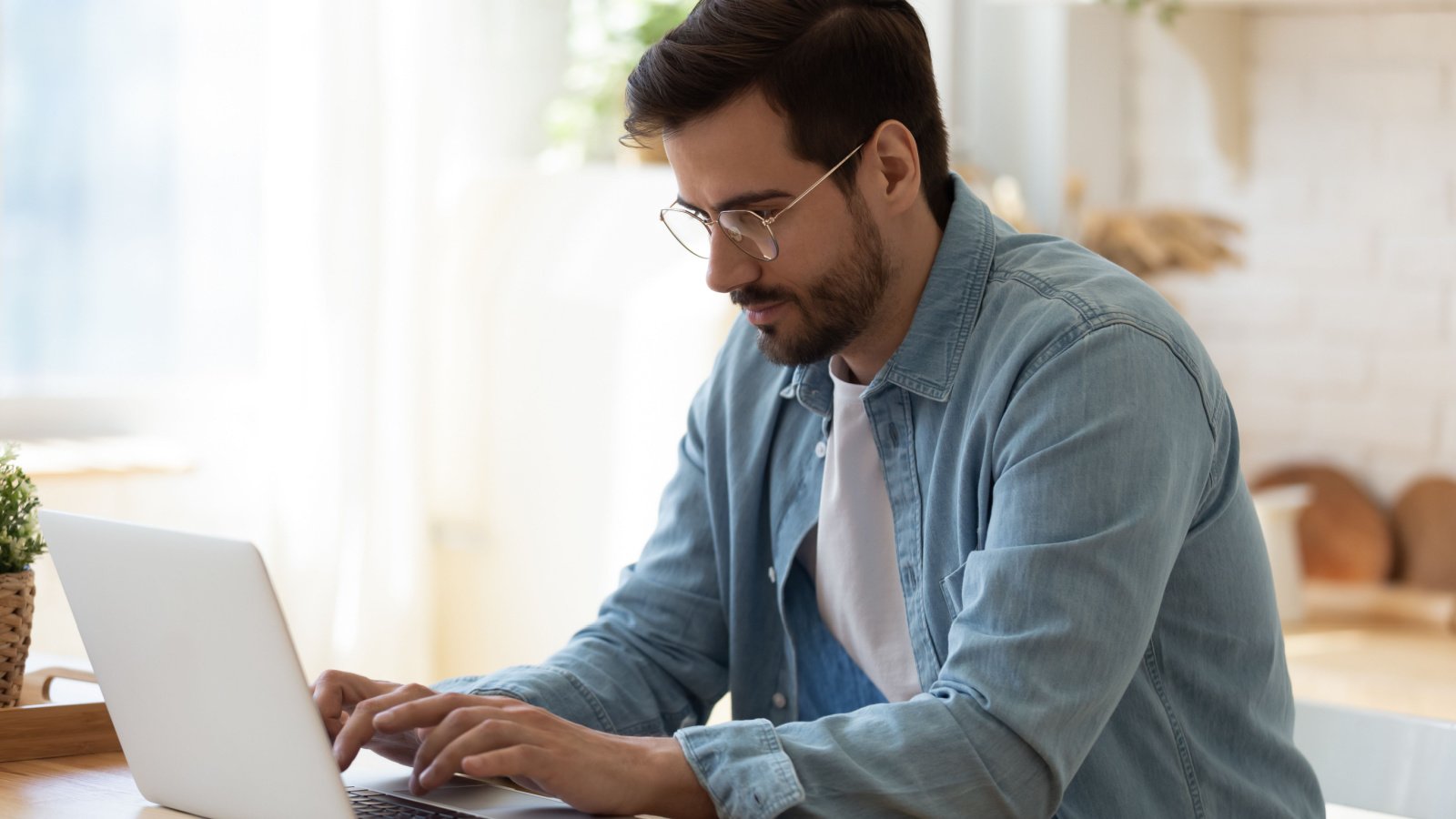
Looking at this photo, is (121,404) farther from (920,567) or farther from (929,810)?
(929,810)

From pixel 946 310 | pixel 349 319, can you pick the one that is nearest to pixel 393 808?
pixel 946 310

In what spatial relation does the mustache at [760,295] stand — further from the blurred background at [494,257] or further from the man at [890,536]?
the blurred background at [494,257]

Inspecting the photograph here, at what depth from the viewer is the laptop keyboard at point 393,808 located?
97 cm

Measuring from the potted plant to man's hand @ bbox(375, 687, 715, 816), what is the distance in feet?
1.11

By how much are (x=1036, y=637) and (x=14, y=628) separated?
0.73 meters

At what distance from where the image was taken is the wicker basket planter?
1.16 metres

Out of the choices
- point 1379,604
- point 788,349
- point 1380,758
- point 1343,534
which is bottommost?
point 1379,604

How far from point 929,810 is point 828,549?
0.38 m

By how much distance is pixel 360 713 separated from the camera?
103 cm

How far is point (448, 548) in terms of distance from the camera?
312 centimetres

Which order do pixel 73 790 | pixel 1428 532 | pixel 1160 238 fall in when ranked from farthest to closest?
pixel 1160 238, pixel 1428 532, pixel 73 790

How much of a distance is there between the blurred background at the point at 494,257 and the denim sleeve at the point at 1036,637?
1.61 m

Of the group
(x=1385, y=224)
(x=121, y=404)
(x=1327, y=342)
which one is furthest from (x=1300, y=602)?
(x=121, y=404)

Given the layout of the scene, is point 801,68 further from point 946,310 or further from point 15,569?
point 15,569
